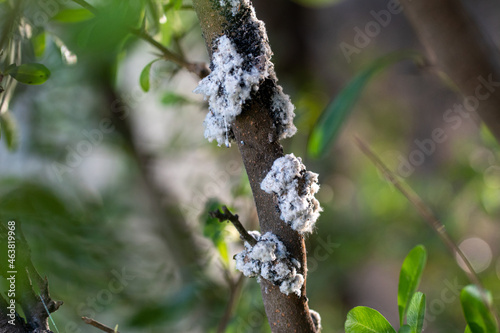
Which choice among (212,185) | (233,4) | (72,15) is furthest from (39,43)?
(212,185)

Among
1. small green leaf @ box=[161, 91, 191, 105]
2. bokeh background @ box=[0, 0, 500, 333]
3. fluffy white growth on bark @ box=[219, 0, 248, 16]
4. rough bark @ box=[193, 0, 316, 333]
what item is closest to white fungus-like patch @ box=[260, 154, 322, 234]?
rough bark @ box=[193, 0, 316, 333]

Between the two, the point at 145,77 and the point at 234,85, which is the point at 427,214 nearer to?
the point at 234,85

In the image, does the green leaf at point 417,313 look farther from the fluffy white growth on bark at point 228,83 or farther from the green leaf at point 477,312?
the fluffy white growth on bark at point 228,83

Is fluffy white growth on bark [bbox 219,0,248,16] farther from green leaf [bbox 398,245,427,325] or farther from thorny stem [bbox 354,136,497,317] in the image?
green leaf [bbox 398,245,427,325]

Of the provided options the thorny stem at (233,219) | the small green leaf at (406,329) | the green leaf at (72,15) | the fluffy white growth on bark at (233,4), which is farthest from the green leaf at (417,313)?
the green leaf at (72,15)

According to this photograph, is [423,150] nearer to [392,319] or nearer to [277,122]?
[392,319]
